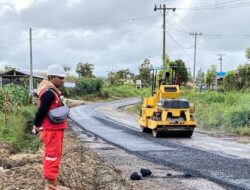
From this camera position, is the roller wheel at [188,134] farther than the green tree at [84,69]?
No

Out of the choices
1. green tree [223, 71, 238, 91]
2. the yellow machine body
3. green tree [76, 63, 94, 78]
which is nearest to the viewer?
the yellow machine body

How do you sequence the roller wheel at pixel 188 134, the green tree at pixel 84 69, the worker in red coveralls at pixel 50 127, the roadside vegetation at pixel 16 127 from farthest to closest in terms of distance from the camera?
the green tree at pixel 84 69 < the roller wheel at pixel 188 134 < the roadside vegetation at pixel 16 127 < the worker in red coveralls at pixel 50 127

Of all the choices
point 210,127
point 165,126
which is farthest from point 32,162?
point 210,127

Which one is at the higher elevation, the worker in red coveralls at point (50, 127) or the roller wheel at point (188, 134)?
the worker in red coveralls at point (50, 127)

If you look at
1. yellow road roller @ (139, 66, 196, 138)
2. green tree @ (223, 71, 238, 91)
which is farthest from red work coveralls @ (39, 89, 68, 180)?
green tree @ (223, 71, 238, 91)

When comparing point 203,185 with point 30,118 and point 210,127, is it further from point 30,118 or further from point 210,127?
point 210,127

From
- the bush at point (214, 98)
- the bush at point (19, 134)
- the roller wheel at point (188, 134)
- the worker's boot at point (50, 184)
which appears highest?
the worker's boot at point (50, 184)

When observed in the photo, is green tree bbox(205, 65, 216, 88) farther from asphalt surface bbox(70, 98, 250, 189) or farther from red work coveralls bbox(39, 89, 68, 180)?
red work coveralls bbox(39, 89, 68, 180)

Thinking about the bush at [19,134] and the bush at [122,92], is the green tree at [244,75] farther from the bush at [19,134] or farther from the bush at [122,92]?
the bush at [122,92]

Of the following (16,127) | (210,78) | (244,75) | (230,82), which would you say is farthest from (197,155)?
(210,78)

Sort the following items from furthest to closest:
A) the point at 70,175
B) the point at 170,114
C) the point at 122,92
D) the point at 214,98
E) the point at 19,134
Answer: the point at 122,92 < the point at 214,98 < the point at 170,114 < the point at 19,134 < the point at 70,175

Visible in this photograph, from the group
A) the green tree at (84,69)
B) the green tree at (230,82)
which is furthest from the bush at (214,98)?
the green tree at (84,69)

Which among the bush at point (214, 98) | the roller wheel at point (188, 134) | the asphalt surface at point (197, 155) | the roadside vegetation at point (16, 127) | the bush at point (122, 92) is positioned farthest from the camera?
the bush at point (122, 92)

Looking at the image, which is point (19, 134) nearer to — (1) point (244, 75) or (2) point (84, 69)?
(1) point (244, 75)
